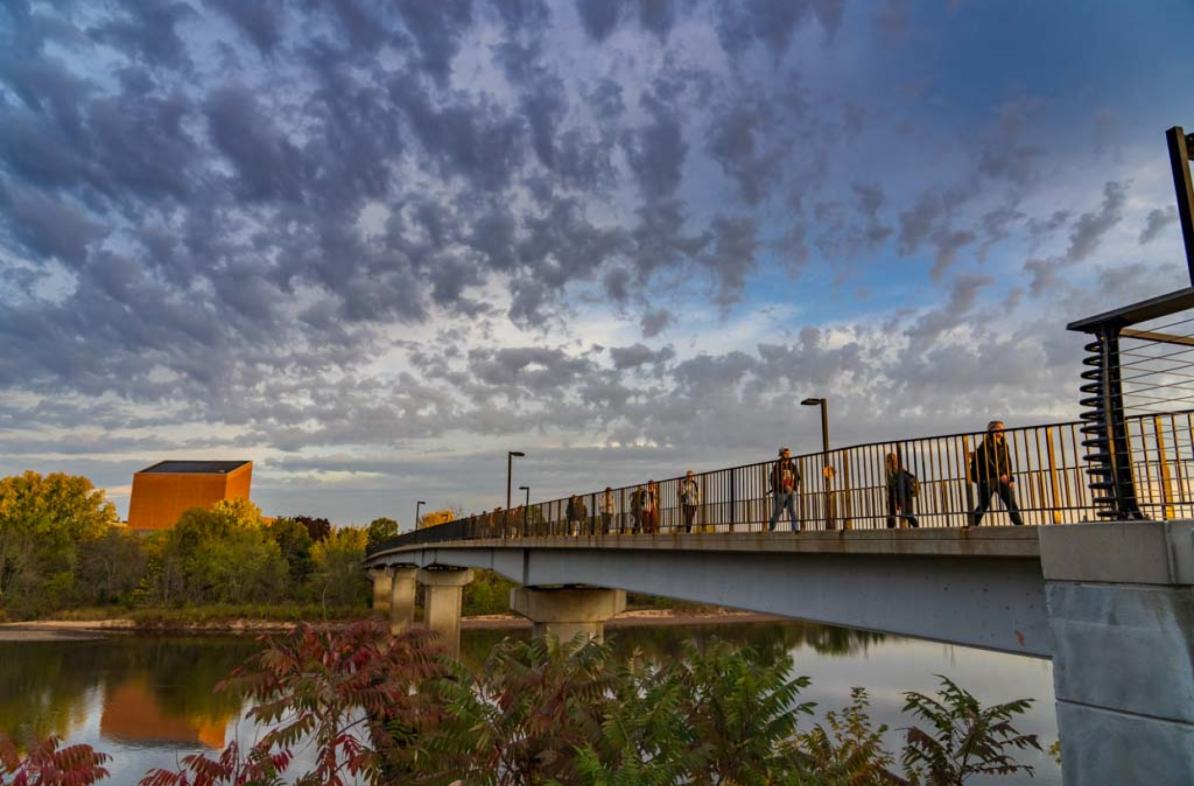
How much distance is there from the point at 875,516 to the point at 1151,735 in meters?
5.96

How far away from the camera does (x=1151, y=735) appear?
7.01m

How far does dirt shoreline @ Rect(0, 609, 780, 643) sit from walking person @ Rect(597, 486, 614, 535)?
41226mm

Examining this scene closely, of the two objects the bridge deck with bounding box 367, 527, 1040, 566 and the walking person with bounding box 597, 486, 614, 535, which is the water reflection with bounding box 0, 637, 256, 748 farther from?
the bridge deck with bounding box 367, 527, 1040, 566

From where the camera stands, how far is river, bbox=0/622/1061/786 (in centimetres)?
2912

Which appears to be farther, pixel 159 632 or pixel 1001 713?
pixel 159 632

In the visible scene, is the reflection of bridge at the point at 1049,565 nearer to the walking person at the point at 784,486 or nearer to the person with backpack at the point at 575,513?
the walking person at the point at 784,486

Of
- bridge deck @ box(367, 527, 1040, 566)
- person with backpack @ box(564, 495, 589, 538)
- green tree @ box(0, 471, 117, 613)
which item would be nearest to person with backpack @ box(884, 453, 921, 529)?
bridge deck @ box(367, 527, 1040, 566)

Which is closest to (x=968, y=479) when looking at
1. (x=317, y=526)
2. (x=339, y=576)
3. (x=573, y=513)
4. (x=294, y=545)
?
(x=573, y=513)

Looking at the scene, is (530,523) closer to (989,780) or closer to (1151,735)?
(989,780)

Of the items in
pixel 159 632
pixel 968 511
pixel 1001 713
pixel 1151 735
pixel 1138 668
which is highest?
pixel 968 511

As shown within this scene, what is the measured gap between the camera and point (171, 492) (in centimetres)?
13350

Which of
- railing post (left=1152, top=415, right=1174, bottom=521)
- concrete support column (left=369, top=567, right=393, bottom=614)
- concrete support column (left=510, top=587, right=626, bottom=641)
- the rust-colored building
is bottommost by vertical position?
concrete support column (left=369, top=567, right=393, bottom=614)

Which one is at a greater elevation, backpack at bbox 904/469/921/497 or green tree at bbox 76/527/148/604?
backpack at bbox 904/469/921/497

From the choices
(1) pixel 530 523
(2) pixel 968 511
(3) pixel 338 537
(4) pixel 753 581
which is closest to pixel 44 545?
(3) pixel 338 537
